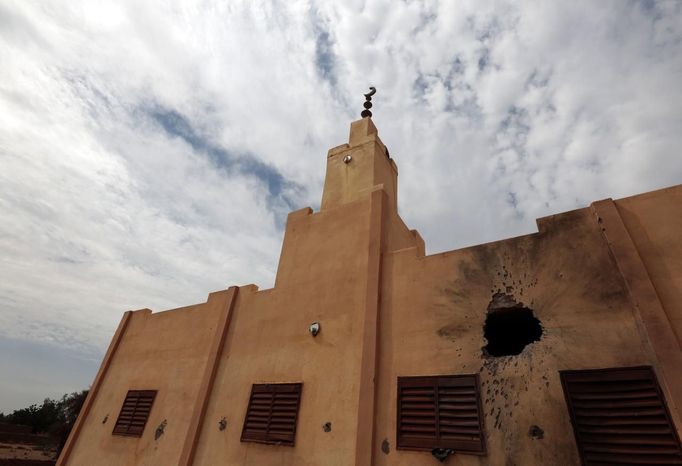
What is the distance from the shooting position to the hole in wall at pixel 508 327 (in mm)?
5719

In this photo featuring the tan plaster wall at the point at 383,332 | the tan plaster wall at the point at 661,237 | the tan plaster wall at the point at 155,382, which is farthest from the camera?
the tan plaster wall at the point at 155,382

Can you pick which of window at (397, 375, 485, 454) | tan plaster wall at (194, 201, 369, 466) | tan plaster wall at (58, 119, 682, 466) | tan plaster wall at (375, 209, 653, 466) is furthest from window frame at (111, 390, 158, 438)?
window at (397, 375, 485, 454)

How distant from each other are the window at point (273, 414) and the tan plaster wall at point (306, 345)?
13 cm

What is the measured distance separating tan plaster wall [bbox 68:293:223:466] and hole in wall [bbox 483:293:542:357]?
6384 mm

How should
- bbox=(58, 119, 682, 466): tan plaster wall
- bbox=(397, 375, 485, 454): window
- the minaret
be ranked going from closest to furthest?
bbox=(58, 119, 682, 466): tan plaster wall → bbox=(397, 375, 485, 454): window → the minaret

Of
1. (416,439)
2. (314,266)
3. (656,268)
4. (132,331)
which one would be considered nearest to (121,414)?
(132,331)

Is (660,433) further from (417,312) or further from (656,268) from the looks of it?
(417,312)

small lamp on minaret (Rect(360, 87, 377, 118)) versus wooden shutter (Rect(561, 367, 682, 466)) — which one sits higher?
small lamp on minaret (Rect(360, 87, 377, 118))

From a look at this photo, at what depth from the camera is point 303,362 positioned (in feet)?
23.4

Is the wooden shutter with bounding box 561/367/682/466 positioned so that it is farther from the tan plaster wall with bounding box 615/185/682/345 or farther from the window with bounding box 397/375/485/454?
the window with bounding box 397/375/485/454

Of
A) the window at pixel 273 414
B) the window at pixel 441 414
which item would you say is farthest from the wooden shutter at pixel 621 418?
the window at pixel 273 414

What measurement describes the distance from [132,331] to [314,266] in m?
7.07

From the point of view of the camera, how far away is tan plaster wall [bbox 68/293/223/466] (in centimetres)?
830

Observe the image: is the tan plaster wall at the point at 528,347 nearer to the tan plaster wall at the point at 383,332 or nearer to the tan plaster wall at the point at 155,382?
the tan plaster wall at the point at 383,332
